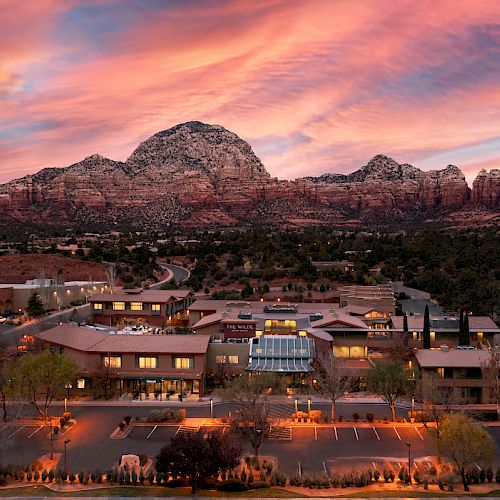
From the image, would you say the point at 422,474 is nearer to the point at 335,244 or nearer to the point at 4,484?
the point at 4,484

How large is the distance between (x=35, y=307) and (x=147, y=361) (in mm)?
26250

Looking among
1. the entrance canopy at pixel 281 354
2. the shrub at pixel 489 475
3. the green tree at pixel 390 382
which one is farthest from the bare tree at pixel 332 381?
the shrub at pixel 489 475

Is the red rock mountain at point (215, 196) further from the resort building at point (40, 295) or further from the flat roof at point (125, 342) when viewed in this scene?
the flat roof at point (125, 342)

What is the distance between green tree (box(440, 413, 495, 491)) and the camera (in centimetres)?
2683

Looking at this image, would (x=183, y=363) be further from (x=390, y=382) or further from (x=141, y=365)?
(x=390, y=382)

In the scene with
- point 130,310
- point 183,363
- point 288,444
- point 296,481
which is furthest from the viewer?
point 130,310

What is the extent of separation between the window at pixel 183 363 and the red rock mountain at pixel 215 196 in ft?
398

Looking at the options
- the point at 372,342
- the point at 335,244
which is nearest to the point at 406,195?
the point at 335,244

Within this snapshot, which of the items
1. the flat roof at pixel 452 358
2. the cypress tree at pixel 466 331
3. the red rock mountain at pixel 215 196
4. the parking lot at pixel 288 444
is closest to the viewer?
the parking lot at pixel 288 444

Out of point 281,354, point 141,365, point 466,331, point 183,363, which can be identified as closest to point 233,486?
point 183,363

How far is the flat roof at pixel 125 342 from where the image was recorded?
141 ft

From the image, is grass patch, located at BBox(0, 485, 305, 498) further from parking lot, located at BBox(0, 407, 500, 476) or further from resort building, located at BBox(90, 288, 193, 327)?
resort building, located at BBox(90, 288, 193, 327)

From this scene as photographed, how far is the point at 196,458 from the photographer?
26.4 metres

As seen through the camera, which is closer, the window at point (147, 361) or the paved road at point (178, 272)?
the window at point (147, 361)
